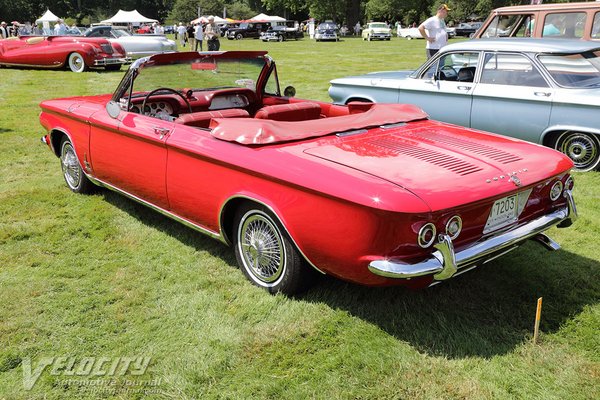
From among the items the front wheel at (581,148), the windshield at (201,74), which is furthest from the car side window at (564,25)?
the windshield at (201,74)

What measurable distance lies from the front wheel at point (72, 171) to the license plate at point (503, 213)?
373 centimetres

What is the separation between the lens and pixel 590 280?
361 centimetres

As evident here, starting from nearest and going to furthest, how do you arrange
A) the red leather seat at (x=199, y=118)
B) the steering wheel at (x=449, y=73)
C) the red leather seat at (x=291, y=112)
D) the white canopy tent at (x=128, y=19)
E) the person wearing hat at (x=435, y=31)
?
the red leather seat at (x=199, y=118), the red leather seat at (x=291, y=112), the steering wheel at (x=449, y=73), the person wearing hat at (x=435, y=31), the white canopy tent at (x=128, y=19)

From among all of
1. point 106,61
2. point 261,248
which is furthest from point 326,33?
point 261,248

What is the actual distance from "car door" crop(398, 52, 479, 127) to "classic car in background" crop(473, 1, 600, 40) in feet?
10.9

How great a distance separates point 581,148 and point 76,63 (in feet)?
45.9

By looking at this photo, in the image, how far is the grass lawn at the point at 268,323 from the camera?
8.71 feet

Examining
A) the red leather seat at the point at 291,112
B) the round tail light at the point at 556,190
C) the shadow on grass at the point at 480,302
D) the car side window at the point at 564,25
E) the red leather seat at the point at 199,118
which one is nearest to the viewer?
the shadow on grass at the point at 480,302

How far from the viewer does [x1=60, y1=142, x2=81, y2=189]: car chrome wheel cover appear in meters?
5.20

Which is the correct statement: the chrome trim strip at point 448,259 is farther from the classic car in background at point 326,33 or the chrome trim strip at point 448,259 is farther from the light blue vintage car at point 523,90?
the classic car in background at point 326,33

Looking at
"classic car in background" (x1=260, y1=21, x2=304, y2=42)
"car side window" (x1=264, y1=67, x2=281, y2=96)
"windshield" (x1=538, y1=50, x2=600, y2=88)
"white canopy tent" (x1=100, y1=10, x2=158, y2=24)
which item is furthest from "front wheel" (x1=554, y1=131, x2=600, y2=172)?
"white canopy tent" (x1=100, y1=10, x2=158, y2=24)

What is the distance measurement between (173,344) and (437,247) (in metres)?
1.49

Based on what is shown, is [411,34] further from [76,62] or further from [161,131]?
[161,131]

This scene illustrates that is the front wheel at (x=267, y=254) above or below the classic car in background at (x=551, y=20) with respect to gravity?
below
